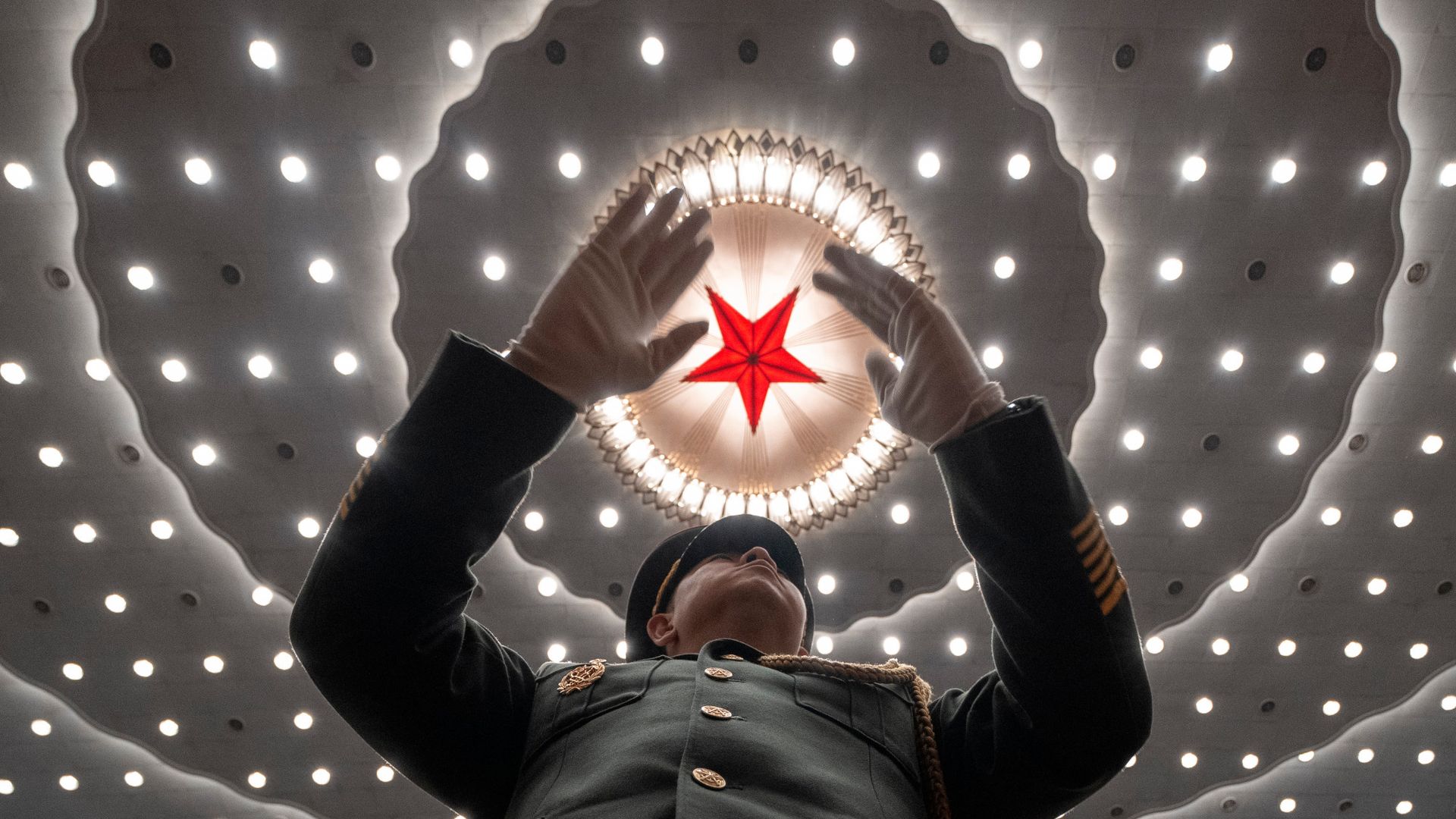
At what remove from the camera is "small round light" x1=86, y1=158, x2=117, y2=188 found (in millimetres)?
7730

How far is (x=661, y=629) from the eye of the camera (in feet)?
12.7

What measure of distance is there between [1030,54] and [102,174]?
7598 millimetres

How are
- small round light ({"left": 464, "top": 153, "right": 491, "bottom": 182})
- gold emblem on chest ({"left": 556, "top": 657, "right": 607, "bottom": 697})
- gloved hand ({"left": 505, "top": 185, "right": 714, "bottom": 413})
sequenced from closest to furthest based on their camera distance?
gloved hand ({"left": 505, "top": 185, "right": 714, "bottom": 413})
gold emblem on chest ({"left": 556, "top": 657, "right": 607, "bottom": 697})
small round light ({"left": 464, "top": 153, "right": 491, "bottom": 182})

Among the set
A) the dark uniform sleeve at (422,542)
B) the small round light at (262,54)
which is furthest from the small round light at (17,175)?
the dark uniform sleeve at (422,542)

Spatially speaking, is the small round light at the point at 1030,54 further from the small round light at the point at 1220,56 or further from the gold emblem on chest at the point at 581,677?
the gold emblem on chest at the point at 581,677

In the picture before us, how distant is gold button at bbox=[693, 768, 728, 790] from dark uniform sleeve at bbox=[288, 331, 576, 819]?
82 centimetres

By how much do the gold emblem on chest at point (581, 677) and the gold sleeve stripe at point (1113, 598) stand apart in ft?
4.85

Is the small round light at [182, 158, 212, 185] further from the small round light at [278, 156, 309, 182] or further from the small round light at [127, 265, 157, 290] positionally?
the small round light at [127, 265, 157, 290]

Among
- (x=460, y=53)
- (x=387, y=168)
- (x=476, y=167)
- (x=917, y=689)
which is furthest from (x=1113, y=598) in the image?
(x=387, y=168)

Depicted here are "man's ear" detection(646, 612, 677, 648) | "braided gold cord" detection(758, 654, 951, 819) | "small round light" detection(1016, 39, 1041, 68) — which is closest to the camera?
"braided gold cord" detection(758, 654, 951, 819)

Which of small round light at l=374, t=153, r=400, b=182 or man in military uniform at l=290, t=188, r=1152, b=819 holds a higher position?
small round light at l=374, t=153, r=400, b=182

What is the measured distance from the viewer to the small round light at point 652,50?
756 centimetres

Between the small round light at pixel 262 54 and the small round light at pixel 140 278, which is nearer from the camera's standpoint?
the small round light at pixel 262 54

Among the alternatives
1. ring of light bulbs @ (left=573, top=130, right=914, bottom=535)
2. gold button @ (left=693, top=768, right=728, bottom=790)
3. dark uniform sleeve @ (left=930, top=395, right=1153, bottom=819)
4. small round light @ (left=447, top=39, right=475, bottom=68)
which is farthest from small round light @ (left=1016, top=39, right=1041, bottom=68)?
gold button @ (left=693, top=768, right=728, bottom=790)
